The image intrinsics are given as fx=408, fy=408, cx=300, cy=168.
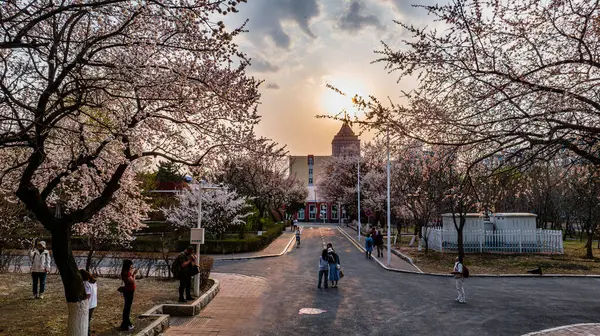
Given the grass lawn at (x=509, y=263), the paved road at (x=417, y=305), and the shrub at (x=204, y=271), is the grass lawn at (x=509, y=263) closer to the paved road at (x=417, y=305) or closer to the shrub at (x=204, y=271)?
→ the paved road at (x=417, y=305)

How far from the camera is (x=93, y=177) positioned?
10.1 metres

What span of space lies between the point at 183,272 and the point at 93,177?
3.79 metres

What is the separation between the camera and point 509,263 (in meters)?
22.8

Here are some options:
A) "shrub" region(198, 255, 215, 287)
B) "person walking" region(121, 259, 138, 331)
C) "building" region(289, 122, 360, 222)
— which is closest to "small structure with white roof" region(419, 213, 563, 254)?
"shrub" region(198, 255, 215, 287)

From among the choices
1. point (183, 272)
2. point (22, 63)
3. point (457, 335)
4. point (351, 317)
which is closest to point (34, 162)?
point (22, 63)

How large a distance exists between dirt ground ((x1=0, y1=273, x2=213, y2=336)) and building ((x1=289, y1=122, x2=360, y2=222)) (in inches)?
1384

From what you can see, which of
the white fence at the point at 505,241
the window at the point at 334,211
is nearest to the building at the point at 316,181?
the window at the point at 334,211

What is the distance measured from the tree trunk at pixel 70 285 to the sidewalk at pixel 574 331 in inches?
Answer: 369

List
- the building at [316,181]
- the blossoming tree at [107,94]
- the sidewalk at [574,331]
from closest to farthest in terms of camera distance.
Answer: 1. the blossoming tree at [107,94]
2. the sidewalk at [574,331]
3. the building at [316,181]

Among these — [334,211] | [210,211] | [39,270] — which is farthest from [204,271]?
[334,211]

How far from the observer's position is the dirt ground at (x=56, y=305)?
884cm

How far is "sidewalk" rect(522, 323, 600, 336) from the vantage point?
29.6 feet

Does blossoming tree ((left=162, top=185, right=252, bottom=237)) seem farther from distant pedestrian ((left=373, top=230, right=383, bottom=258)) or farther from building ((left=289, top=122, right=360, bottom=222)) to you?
building ((left=289, top=122, right=360, bottom=222))

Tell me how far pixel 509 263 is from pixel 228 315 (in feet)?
58.7
